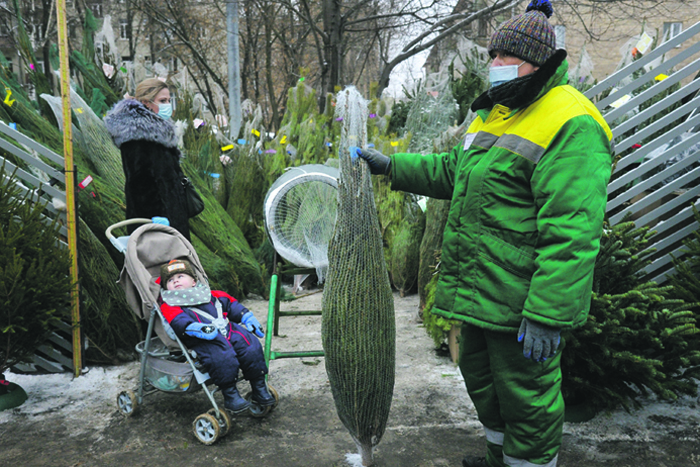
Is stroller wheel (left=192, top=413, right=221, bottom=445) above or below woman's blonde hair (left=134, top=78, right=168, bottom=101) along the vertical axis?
below

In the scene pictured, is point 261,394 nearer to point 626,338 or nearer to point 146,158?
point 146,158

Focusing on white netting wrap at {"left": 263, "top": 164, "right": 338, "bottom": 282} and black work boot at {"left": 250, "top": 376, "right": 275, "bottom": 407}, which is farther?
white netting wrap at {"left": 263, "top": 164, "right": 338, "bottom": 282}

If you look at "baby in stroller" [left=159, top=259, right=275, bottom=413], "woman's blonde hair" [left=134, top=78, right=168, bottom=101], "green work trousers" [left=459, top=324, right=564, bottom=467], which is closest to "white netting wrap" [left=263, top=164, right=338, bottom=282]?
"baby in stroller" [left=159, top=259, right=275, bottom=413]

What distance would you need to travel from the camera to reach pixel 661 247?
3215 mm

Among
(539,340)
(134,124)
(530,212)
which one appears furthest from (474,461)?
(134,124)

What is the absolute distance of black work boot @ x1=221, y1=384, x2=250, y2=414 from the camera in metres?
2.84

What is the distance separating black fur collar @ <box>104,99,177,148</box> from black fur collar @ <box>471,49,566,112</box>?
225cm

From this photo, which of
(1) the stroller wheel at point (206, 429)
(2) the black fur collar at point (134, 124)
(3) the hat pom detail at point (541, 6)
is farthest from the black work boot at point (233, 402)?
(3) the hat pom detail at point (541, 6)

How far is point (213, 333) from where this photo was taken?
2.79 meters

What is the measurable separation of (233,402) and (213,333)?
39 cm

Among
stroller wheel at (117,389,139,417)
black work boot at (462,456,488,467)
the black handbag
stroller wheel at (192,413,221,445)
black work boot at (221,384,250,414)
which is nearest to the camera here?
black work boot at (462,456,488,467)

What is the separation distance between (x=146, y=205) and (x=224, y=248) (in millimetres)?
1778

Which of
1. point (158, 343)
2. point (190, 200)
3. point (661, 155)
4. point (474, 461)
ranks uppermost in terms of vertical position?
point (661, 155)

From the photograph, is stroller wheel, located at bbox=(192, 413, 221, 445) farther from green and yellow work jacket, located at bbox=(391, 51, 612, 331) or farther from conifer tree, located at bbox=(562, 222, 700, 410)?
conifer tree, located at bbox=(562, 222, 700, 410)
